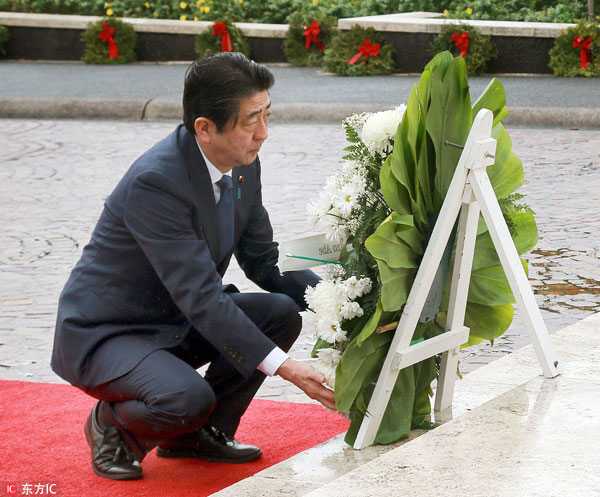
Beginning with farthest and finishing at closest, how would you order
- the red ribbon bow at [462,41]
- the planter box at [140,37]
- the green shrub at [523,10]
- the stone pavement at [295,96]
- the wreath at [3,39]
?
1. the wreath at [3,39]
2. the planter box at [140,37]
3. the green shrub at [523,10]
4. the red ribbon bow at [462,41]
5. the stone pavement at [295,96]

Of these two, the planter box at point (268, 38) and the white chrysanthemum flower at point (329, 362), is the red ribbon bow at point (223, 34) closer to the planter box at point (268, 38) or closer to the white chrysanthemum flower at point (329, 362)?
the planter box at point (268, 38)

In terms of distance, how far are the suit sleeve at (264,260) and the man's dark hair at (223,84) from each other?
0.54 meters

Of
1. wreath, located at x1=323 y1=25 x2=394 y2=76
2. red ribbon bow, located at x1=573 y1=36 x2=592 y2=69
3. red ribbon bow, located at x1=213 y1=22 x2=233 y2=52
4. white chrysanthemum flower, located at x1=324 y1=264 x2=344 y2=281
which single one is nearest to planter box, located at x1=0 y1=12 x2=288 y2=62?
red ribbon bow, located at x1=213 y1=22 x2=233 y2=52

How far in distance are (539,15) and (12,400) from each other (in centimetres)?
1109

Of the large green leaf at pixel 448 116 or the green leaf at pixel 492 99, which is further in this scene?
the green leaf at pixel 492 99

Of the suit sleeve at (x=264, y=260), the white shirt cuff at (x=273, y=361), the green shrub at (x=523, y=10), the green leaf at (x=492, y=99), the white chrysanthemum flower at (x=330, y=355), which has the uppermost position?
the green leaf at (x=492, y=99)

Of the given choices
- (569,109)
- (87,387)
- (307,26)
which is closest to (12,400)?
(87,387)

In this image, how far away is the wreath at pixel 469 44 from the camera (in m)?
12.0

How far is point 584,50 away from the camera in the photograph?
11836 mm

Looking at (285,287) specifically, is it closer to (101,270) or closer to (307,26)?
(101,270)

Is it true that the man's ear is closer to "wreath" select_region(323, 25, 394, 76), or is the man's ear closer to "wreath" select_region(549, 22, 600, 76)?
"wreath" select_region(549, 22, 600, 76)

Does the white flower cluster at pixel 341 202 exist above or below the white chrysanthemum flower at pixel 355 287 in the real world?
above

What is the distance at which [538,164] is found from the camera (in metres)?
8.09

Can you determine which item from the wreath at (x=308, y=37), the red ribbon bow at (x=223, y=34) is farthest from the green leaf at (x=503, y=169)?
the red ribbon bow at (x=223, y=34)
